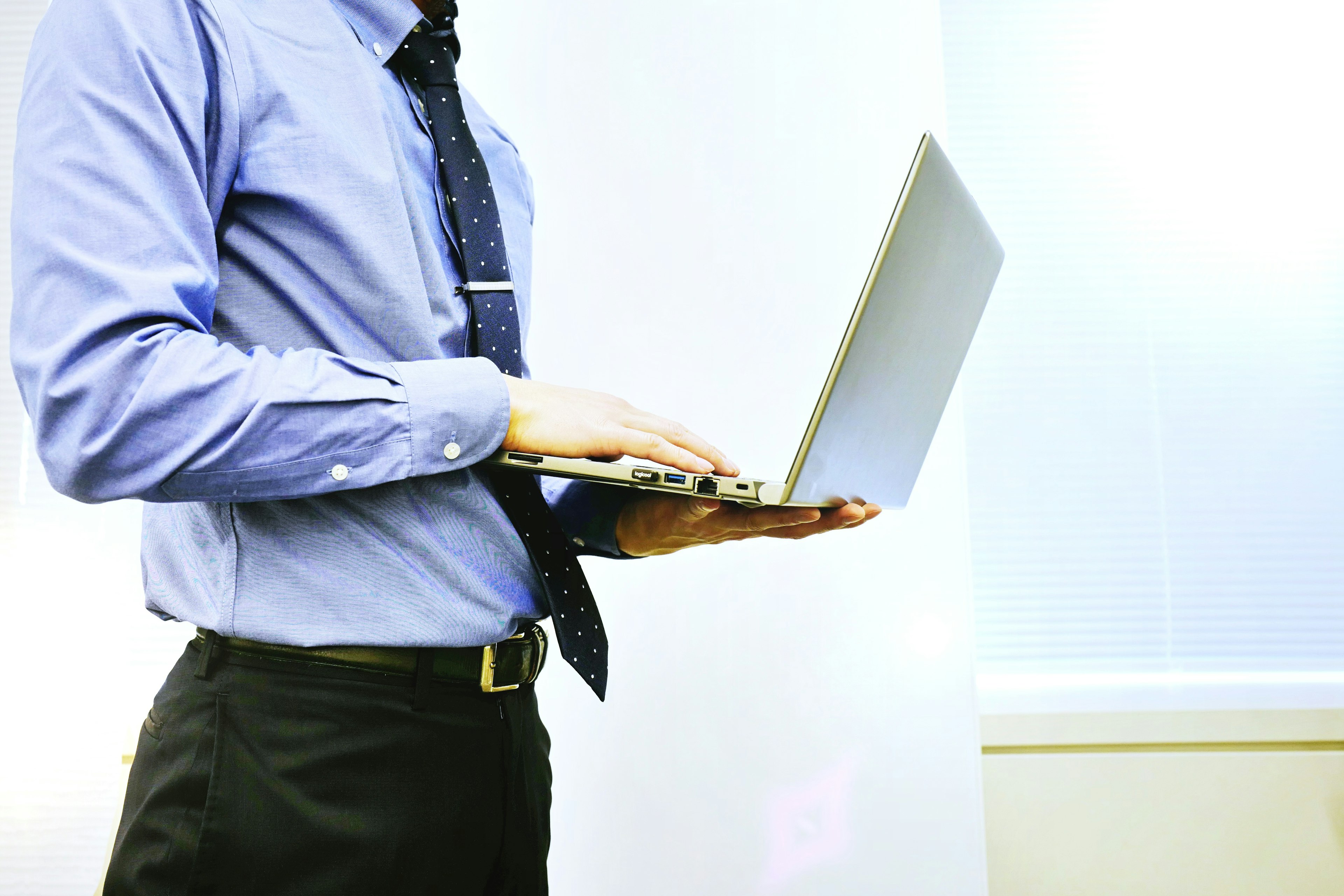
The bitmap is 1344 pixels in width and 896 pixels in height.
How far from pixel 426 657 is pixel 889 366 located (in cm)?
45

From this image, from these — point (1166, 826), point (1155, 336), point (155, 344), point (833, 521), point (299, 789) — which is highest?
point (1155, 336)

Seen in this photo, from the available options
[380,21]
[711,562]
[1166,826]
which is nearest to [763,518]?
[380,21]

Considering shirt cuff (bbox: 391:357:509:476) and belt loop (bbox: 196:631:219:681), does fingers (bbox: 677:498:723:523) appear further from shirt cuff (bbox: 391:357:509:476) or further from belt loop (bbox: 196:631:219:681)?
belt loop (bbox: 196:631:219:681)

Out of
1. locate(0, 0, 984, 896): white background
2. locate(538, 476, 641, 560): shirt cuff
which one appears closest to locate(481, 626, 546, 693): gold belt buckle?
locate(538, 476, 641, 560): shirt cuff

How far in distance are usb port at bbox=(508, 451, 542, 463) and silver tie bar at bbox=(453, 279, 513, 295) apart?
22cm

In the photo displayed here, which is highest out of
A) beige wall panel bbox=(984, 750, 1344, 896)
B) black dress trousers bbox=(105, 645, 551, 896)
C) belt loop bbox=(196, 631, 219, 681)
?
belt loop bbox=(196, 631, 219, 681)

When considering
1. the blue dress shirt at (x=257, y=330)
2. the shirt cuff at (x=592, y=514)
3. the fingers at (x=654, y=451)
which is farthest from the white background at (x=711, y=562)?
the fingers at (x=654, y=451)

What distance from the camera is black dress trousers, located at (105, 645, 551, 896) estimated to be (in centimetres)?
58

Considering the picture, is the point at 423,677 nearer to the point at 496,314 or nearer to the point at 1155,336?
the point at 496,314

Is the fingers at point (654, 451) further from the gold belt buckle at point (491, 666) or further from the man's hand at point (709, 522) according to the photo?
the gold belt buckle at point (491, 666)

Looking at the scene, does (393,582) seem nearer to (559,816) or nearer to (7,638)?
(559,816)

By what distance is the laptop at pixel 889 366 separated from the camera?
1.91 feet

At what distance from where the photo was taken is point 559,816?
4.93ft

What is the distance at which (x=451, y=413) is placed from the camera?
0.57 m
